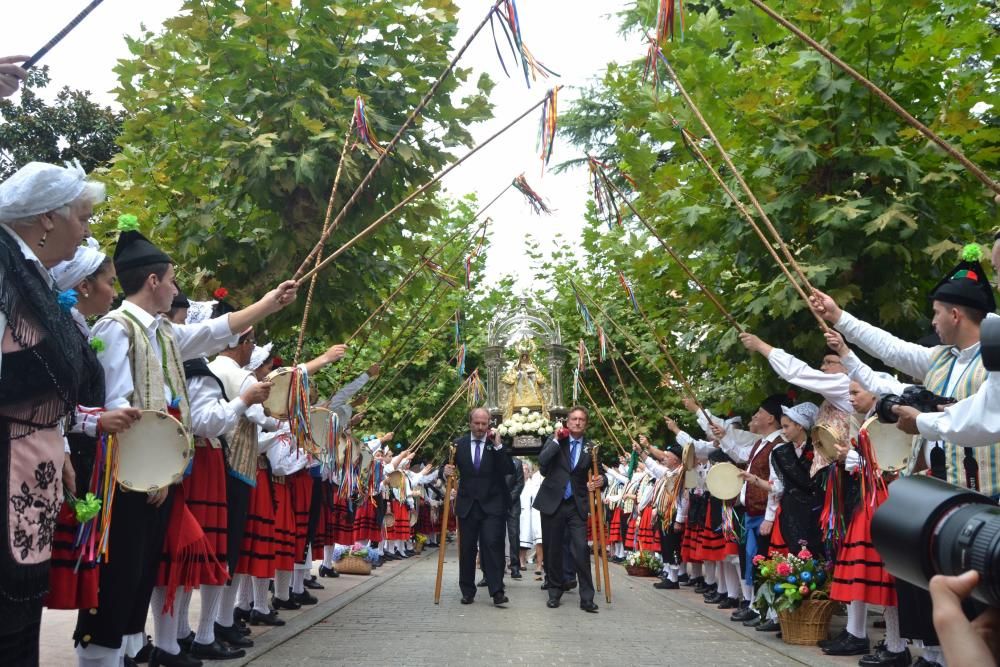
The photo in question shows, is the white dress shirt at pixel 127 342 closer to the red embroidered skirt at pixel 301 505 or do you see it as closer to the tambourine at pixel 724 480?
the red embroidered skirt at pixel 301 505

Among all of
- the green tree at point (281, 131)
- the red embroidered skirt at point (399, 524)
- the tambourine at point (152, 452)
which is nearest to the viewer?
the tambourine at point (152, 452)

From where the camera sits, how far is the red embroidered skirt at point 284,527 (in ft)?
32.0

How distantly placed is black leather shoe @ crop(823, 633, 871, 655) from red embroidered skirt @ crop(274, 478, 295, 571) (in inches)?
194

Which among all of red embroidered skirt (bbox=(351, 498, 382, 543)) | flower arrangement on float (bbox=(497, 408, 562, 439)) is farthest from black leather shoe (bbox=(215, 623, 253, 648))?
flower arrangement on float (bbox=(497, 408, 562, 439))

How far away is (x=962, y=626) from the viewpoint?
74.2 inches

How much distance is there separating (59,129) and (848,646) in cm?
2101

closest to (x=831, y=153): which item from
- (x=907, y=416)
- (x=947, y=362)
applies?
(x=947, y=362)

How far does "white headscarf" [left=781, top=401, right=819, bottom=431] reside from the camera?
9719 mm

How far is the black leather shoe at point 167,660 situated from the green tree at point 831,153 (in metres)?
5.37

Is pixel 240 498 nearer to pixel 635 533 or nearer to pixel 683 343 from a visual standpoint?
pixel 683 343

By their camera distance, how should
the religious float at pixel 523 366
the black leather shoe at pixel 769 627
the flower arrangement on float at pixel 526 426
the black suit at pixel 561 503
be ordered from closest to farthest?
the black leather shoe at pixel 769 627
the black suit at pixel 561 503
the flower arrangement on float at pixel 526 426
the religious float at pixel 523 366

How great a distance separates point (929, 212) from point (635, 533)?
1266 centimetres

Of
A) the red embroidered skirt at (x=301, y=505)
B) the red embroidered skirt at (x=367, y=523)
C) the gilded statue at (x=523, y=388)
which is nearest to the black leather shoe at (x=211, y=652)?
the red embroidered skirt at (x=301, y=505)

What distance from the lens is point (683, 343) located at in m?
11.8
